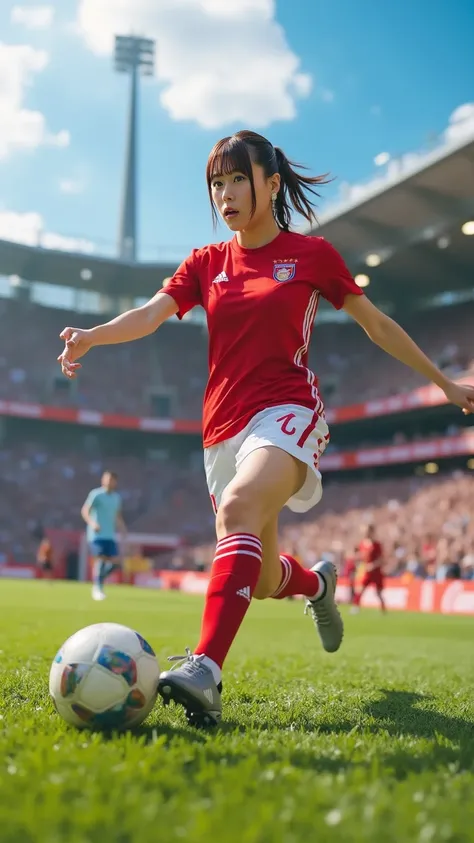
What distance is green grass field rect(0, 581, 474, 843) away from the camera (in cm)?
150

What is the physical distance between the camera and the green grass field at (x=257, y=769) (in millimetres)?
1497

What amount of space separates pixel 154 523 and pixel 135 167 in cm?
2927

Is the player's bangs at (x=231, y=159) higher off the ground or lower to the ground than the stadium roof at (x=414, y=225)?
lower

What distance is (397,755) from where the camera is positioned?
2.29 metres

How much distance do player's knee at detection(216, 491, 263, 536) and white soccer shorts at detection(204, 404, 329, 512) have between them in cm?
27

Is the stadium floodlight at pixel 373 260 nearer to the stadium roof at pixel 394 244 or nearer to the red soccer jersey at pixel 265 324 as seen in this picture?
the stadium roof at pixel 394 244

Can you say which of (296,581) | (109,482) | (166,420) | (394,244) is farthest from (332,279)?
(166,420)

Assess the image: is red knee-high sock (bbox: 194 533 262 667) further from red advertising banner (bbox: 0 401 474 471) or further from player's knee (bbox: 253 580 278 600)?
red advertising banner (bbox: 0 401 474 471)

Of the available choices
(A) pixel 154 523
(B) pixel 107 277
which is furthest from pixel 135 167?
(A) pixel 154 523

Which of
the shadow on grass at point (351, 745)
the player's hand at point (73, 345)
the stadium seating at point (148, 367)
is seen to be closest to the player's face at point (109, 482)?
the player's hand at point (73, 345)

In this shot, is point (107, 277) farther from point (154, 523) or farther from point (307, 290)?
point (307, 290)

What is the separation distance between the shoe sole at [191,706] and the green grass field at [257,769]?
0.06 metres

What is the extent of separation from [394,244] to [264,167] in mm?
29728

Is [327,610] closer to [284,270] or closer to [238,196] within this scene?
[284,270]
